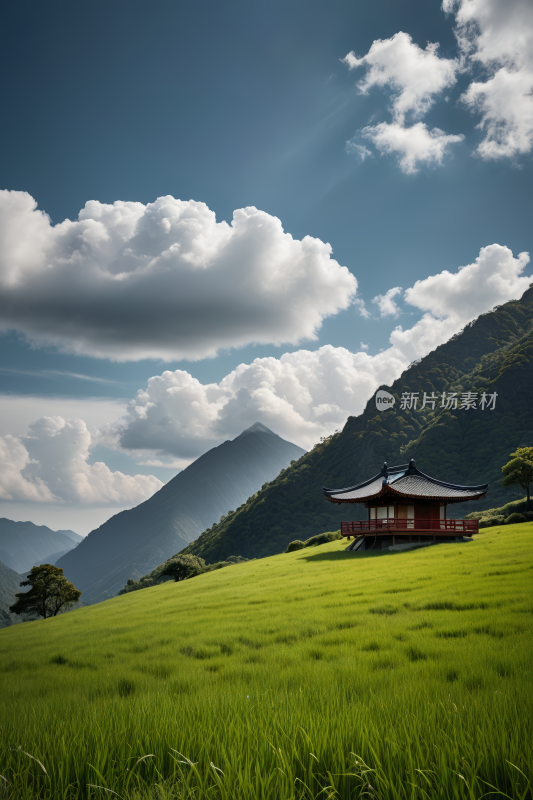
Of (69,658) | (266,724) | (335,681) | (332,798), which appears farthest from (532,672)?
(69,658)

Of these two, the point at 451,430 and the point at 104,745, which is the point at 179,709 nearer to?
the point at 104,745

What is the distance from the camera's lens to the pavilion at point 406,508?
3616cm

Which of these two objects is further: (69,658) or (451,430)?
(451,430)

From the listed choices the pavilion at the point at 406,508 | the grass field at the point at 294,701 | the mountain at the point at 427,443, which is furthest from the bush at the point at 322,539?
the mountain at the point at 427,443

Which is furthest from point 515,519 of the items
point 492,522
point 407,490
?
point 407,490

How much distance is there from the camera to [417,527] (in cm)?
3762

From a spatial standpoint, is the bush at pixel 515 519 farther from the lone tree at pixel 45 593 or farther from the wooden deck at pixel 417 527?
the lone tree at pixel 45 593

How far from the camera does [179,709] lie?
4.19 metres

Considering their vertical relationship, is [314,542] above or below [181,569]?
above

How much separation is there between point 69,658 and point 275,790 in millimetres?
10274

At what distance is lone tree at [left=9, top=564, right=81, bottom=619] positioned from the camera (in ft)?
176

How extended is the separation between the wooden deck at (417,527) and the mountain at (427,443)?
2986 inches

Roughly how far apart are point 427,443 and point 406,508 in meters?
101

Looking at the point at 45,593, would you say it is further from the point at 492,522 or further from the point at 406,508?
the point at 492,522
